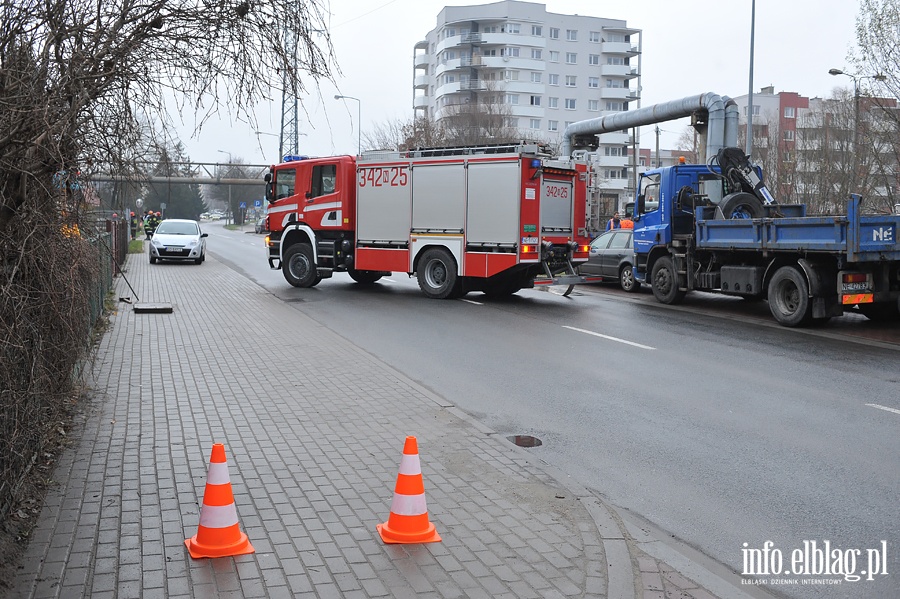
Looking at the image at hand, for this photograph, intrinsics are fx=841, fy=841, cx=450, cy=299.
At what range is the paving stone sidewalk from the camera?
13.7 ft

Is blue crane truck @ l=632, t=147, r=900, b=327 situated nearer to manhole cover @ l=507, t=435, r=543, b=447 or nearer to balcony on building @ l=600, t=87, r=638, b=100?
manhole cover @ l=507, t=435, r=543, b=447

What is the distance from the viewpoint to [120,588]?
402 cm

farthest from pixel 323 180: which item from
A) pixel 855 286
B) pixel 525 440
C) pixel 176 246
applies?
pixel 525 440

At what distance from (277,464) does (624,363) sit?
19.5 feet

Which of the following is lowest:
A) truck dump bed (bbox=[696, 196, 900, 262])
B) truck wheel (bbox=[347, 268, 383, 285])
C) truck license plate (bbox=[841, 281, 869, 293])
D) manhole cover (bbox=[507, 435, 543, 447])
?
manhole cover (bbox=[507, 435, 543, 447])

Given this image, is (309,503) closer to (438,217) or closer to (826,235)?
(826,235)

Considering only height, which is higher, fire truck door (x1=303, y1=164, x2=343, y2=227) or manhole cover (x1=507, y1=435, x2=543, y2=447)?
fire truck door (x1=303, y1=164, x2=343, y2=227)

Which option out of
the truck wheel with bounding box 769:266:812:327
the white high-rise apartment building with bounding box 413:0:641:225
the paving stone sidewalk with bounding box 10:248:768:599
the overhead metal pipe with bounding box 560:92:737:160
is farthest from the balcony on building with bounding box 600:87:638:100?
the paving stone sidewalk with bounding box 10:248:768:599

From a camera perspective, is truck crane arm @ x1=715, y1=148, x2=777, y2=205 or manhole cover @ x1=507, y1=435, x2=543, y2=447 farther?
truck crane arm @ x1=715, y1=148, x2=777, y2=205

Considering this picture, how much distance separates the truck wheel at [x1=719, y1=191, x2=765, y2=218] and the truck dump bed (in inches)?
35.7

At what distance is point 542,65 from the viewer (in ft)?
321

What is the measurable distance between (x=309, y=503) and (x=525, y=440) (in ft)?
7.88

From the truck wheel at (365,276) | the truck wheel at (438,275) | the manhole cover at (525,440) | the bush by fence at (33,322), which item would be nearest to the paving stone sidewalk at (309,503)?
the manhole cover at (525,440)

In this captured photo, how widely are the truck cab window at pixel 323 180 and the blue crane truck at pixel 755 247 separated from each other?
7250 mm
